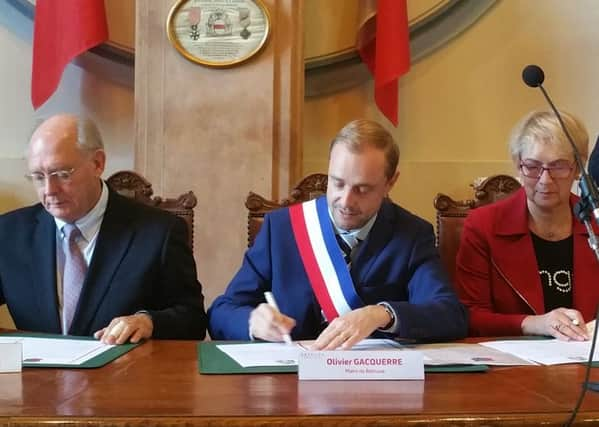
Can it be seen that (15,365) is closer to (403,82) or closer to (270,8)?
(270,8)

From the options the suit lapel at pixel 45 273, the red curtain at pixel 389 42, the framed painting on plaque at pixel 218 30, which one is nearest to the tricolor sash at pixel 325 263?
the suit lapel at pixel 45 273

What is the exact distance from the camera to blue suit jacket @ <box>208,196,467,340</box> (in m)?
2.00

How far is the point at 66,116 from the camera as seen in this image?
88.8 inches

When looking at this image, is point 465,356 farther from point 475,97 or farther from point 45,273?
point 475,97

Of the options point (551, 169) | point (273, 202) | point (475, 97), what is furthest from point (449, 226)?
point (475, 97)

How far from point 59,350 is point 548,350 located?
106 cm

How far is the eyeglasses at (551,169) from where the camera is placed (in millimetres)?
2234

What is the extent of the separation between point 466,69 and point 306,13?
81 centimetres

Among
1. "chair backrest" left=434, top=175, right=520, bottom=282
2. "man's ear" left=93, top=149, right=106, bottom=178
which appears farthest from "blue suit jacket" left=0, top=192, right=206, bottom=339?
"chair backrest" left=434, top=175, right=520, bottom=282

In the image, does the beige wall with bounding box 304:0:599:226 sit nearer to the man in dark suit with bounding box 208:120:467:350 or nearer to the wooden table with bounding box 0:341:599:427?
the man in dark suit with bounding box 208:120:467:350

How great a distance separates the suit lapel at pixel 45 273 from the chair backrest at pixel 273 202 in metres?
0.62

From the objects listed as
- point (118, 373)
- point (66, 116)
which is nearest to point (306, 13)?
point (66, 116)

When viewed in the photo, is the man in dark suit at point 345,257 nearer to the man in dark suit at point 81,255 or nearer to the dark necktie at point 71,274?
the man in dark suit at point 81,255

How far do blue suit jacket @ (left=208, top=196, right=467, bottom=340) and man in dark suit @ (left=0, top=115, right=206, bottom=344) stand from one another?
0.17 metres
